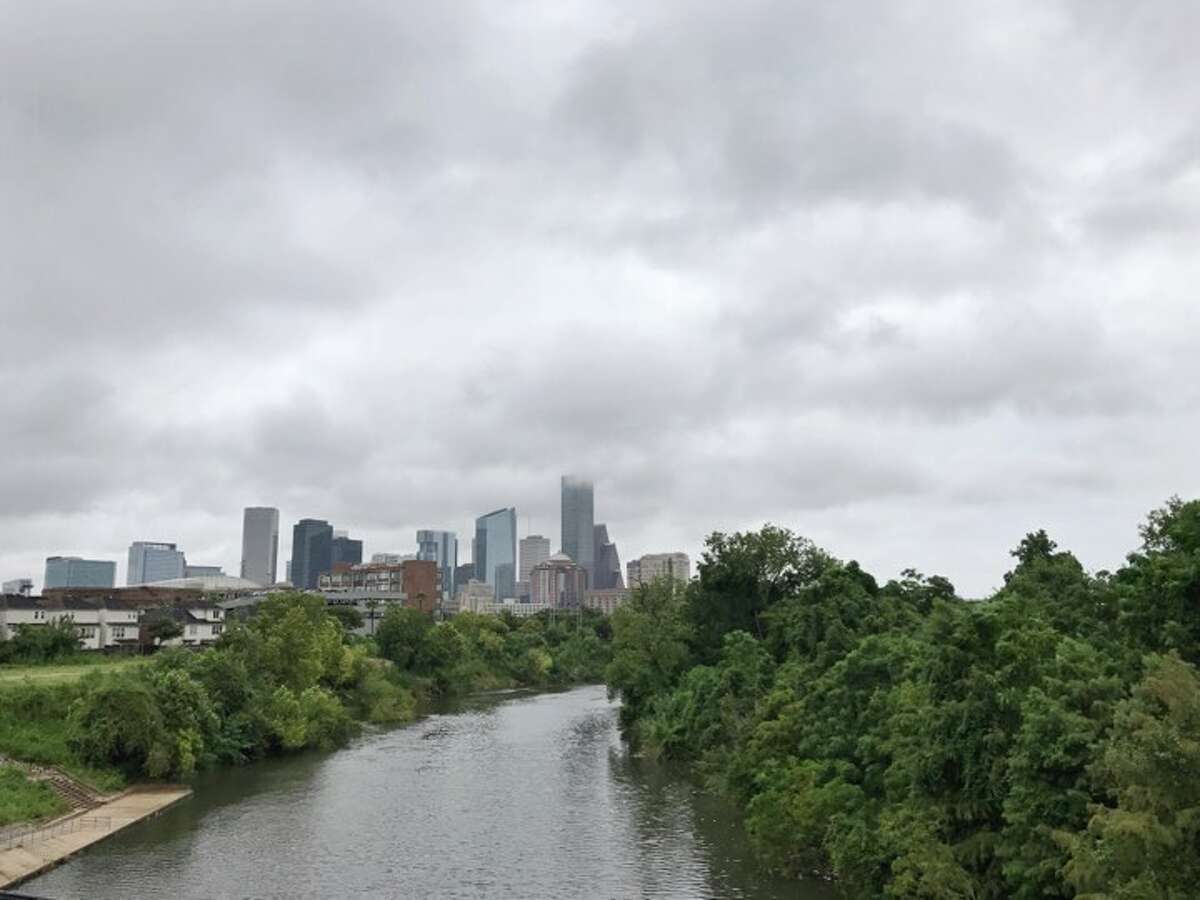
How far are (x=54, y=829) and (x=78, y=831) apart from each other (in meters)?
1.18

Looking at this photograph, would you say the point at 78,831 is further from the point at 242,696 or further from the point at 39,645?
the point at 39,645

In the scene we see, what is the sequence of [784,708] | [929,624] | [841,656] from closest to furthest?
[929,624]
[784,708]
[841,656]

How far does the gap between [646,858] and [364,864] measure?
1200cm

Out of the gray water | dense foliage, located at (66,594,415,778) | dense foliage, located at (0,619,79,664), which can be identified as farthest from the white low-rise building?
the gray water

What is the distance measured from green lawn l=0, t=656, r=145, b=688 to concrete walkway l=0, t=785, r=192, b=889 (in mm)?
15491

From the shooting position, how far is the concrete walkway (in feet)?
133

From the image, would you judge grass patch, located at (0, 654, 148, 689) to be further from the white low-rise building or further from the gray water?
the gray water

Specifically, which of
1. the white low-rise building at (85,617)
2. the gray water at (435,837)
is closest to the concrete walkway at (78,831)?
A: the gray water at (435,837)

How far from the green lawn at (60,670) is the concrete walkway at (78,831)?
1549 cm

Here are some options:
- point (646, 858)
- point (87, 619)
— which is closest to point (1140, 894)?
point (646, 858)

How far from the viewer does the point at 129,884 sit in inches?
1547

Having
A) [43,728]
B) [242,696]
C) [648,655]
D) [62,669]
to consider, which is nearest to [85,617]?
[62,669]

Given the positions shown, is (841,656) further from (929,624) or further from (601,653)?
A: (601,653)

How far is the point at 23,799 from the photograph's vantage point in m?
49.8
